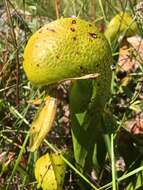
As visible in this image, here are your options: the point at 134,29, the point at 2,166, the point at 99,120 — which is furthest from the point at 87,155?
the point at 134,29

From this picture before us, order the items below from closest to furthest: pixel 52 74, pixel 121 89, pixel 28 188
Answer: pixel 52 74 < pixel 28 188 < pixel 121 89

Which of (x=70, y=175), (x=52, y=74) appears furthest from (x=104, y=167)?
(x=52, y=74)

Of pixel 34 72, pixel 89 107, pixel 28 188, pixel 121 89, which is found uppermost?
pixel 34 72

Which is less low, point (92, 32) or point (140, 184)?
point (92, 32)

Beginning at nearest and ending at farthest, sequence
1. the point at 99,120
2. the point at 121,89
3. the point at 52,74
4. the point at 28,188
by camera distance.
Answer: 1. the point at 52,74
2. the point at 99,120
3. the point at 28,188
4. the point at 121,89

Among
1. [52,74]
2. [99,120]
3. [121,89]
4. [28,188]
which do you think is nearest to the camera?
[52,74]

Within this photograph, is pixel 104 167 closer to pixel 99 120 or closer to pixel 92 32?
pixel 99 120

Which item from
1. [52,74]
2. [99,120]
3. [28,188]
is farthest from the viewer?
[28,188]

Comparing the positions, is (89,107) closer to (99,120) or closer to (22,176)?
(99,120)

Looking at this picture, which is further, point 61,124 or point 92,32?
point 61,124
